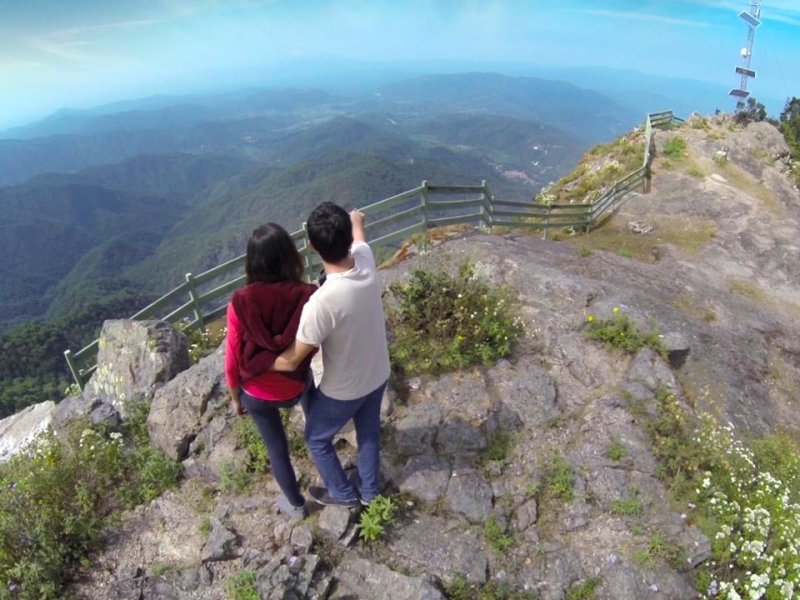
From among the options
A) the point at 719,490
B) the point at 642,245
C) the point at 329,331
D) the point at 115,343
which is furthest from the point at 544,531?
the point at 642,245

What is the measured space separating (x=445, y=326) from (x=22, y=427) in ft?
28.6

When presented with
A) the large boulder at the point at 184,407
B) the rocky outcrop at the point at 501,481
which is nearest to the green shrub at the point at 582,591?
the rocky outcrop at the point at 501,481

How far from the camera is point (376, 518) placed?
14.3 feet

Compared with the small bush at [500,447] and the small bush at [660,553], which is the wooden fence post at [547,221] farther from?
the small bush at [660,553]

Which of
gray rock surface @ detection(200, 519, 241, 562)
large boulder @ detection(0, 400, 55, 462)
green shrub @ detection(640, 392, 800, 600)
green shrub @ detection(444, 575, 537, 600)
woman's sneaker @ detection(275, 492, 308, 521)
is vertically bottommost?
large boulder @ detection(0, 400, 55, 462)

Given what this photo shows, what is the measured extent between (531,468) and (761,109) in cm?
4436

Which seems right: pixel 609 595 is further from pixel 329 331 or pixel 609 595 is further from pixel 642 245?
pixel 642 245

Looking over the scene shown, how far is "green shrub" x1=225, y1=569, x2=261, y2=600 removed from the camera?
3.85 metres

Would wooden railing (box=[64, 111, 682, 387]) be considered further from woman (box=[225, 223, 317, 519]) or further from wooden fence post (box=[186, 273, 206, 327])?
woman (box=[225, 223, 317, 519])

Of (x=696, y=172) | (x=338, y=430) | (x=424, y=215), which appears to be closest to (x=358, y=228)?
(x=338, y=430)

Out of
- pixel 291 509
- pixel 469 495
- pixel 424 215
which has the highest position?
pixel 424 215

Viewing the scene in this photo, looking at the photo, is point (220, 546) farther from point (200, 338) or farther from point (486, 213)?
point (486, 213)

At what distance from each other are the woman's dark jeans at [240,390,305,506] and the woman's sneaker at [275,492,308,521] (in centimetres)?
5

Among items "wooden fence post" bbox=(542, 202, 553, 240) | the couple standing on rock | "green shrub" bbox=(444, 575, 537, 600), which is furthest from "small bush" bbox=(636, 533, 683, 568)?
"wooden fence post" bbox=(542, 202, 553, 240)
